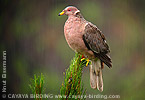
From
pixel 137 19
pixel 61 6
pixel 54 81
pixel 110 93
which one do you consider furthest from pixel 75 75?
pixel 137 19

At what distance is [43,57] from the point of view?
214 cm

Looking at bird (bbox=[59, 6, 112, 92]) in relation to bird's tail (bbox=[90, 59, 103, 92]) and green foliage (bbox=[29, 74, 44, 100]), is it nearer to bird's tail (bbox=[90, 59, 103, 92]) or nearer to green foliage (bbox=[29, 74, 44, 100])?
bird's tail (bbox=[90, 59, 103, 92])

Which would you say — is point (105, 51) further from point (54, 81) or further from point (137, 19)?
point (137, 19)

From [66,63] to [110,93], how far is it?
1.71ft

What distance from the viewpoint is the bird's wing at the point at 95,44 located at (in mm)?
1193

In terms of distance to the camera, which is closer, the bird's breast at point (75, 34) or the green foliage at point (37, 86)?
the green foliage at point (37, 86)

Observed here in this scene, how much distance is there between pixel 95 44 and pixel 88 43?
4 cm

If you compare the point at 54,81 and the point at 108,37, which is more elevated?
the point at 108,37

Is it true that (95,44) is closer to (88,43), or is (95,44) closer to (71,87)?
(88,43)

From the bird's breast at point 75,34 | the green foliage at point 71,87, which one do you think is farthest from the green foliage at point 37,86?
the bird's breast at point 75,34

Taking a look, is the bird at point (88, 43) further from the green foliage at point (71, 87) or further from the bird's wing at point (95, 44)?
the green foliage at point (71, 87)

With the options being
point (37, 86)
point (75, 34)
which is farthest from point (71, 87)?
point (75, 34)

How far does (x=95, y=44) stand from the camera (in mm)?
1217

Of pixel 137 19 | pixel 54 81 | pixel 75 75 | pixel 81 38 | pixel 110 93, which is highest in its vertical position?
pixel 137 19
